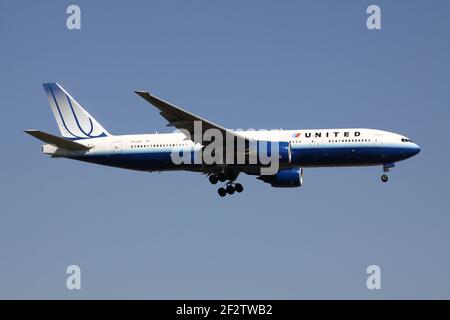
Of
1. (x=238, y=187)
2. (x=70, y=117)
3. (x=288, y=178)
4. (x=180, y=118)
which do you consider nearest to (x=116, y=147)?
(x=70, y=117)

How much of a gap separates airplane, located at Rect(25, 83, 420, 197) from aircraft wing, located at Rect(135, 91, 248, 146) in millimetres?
54

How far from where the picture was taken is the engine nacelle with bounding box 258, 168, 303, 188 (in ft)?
180

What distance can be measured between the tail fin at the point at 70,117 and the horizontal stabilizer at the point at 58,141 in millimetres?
2274

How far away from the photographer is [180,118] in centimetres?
4944

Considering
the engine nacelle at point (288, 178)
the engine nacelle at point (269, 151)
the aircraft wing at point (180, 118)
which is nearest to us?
the aircraft wing at point (180, 118)

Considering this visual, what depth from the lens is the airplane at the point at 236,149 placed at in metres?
50.9

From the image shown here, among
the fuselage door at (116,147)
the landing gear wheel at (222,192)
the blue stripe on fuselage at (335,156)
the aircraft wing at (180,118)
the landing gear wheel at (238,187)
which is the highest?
the aircraft wing at (180,118)

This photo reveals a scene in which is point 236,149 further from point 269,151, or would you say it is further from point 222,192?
point 222,192

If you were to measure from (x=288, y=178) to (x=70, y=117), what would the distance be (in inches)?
581

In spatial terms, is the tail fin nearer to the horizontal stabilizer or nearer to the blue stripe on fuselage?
the horizontal stabilizer

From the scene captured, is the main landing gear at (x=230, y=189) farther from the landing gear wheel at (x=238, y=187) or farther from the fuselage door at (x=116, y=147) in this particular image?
the fuselage door at (x=116, y=147)

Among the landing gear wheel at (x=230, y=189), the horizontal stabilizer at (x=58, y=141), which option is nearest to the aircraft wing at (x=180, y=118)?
the landing gear wheel at (x=230, y=189)

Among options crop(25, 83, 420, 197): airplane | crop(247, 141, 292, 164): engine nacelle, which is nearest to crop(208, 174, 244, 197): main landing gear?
crop(25, 83, 420, 197): airplane

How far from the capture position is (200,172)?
177 ft
